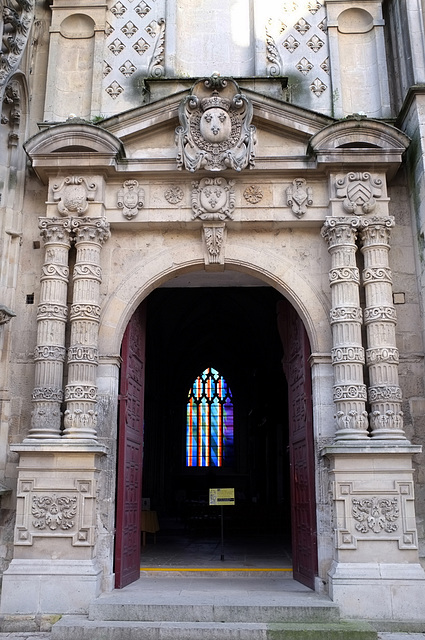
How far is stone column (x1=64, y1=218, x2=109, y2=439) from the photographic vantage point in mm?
7918

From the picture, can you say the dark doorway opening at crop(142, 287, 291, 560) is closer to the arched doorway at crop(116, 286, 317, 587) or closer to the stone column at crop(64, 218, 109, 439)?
the arched doorway at crop(116, 286, 317, 587)

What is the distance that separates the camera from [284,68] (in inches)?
388

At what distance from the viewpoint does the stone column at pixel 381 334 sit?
25.7 feet

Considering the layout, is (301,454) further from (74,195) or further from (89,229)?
(74,195)

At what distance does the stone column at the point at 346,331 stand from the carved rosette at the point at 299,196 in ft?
1.28

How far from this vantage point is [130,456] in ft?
28.8

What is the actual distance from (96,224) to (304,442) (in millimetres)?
3881

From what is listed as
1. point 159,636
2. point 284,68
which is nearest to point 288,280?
point 284,68

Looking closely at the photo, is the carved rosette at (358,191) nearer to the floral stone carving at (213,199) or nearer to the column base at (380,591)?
the floral stone carving at (213,199)

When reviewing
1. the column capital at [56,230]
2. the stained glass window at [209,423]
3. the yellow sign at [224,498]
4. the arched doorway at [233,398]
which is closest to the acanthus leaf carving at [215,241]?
the column capital at [56,230]

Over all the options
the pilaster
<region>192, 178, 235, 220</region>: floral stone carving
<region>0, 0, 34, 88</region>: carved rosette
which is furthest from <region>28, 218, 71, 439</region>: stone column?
the pilaster

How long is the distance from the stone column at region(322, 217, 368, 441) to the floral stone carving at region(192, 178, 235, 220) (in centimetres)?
129

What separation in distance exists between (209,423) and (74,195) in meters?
14.8

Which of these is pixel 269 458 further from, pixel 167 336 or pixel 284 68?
pixel 284 68
